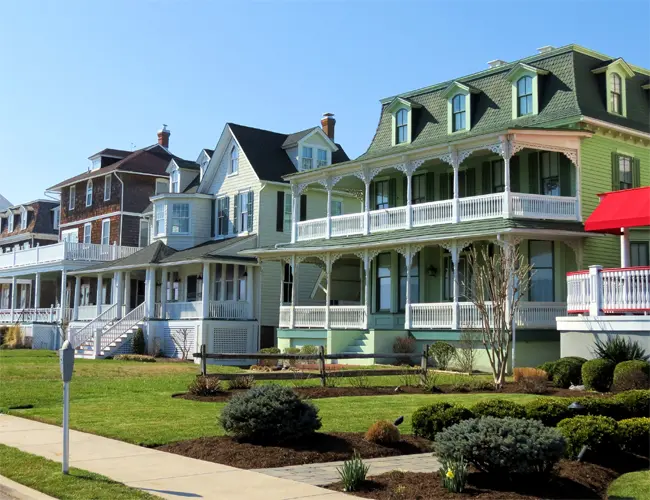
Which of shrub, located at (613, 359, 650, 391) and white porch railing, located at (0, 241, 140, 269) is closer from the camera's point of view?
shrub, located at (613, 359, 650, 391)

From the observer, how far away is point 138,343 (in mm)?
37781

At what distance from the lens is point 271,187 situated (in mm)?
38812

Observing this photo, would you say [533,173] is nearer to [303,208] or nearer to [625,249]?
[625,249]

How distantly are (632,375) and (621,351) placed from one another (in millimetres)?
1629

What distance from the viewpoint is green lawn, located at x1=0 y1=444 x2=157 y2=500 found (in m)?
8.63

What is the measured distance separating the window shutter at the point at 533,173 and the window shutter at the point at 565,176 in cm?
88

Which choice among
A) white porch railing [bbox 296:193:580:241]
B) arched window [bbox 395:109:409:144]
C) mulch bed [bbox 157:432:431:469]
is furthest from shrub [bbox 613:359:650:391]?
arched window [bbox 395:109:409:144]

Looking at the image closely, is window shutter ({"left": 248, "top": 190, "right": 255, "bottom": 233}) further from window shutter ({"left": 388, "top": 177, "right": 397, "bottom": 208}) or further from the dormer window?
window shutter ({"left": 388, "top": 177, "right": 397, "bottom": 208})

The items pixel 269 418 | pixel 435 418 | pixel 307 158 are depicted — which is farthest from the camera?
pixel 307 158

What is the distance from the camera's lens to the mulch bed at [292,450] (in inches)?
420

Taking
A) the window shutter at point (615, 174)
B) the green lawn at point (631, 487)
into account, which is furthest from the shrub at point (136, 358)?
the green lawn at point (631, 487)

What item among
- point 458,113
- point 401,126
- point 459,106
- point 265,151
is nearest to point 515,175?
point 458,113

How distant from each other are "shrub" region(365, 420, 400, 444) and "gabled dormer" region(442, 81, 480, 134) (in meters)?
21.0

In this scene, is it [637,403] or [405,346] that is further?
[405,346]
